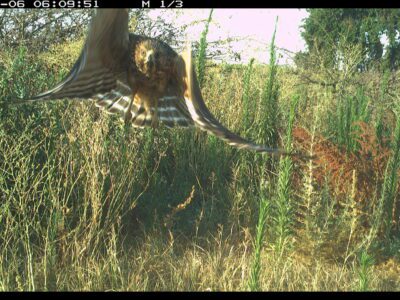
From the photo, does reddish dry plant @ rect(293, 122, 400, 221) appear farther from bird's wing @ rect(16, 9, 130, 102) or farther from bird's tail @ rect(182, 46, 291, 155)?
bird's wing @ rect(16, 9, 130, 102)

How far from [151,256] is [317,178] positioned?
139 centimetres

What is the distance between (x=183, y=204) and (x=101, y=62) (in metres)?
1.66

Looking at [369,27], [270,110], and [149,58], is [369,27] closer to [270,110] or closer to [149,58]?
[270,110]

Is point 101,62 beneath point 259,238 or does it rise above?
above

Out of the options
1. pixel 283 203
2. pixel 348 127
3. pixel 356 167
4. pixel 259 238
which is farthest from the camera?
pixel 348 127

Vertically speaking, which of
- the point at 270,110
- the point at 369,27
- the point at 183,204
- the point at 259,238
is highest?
the point at 369,27

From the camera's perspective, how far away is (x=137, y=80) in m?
2.05

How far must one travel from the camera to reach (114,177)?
370cm

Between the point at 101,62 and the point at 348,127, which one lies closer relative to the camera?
the point at 101,62

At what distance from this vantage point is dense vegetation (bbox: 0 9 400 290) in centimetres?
315

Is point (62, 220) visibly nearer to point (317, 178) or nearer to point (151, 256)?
point (151, 256)

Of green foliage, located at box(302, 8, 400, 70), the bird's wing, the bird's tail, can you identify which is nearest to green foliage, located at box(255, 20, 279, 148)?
the bird's tail

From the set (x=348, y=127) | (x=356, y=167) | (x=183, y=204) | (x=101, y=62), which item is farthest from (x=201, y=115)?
(x=348, y=127)

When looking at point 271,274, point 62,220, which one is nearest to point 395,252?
point 271,274
